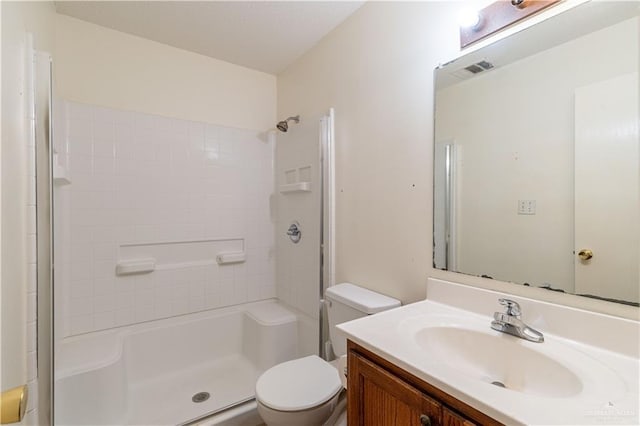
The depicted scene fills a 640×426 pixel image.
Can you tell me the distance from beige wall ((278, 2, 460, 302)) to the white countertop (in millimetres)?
308

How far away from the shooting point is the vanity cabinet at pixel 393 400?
0.66 meters

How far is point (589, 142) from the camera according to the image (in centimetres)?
86

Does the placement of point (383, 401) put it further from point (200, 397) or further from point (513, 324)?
point (200, 397)

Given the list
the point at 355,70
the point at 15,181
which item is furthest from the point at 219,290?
the point at 355,70

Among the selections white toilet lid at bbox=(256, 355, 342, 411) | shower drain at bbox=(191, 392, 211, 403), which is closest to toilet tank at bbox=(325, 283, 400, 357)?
white toilet lid at bbox=(256, 355, 342, 411)

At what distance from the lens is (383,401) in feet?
2.71

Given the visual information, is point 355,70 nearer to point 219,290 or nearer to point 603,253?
point 603,253

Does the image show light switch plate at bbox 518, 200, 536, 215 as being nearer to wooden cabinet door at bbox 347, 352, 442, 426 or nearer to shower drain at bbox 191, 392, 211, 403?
wooden cabinet door at bbox 347, 352, 442, 426

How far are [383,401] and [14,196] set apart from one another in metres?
1.21

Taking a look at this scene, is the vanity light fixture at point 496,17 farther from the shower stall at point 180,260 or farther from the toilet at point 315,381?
the toilet at point 315,381

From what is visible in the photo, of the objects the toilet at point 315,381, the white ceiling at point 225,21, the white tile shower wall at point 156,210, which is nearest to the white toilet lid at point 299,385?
the toilet at point 315,381

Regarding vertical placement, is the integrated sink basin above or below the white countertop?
below

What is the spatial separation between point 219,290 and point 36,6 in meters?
1.81

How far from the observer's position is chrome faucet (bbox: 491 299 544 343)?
875 millimetres
